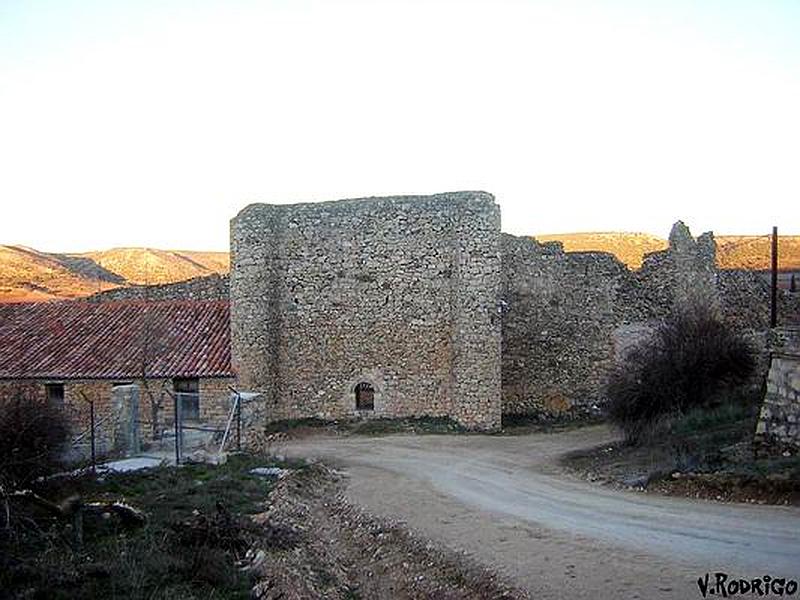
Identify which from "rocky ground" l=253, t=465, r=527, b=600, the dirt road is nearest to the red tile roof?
the dirt road

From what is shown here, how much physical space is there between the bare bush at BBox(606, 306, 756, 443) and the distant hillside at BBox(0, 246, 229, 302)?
35138 millimetres

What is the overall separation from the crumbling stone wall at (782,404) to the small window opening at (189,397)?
15585mm

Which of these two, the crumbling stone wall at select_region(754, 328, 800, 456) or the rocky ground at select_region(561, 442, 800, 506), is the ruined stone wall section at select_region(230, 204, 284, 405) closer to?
the rocky ground at select_region(561, 442, 800, 506)

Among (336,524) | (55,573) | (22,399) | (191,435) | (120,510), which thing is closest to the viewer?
(55,573)

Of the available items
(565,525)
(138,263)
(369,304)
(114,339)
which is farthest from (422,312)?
(138,263)

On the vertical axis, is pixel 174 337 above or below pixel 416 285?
below

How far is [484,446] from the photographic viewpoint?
70.2 feet

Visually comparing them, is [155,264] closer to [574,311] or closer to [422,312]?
[422,312]

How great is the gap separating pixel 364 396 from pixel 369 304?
2840 millimetres

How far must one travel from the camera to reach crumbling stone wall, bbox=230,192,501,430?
24.4 m

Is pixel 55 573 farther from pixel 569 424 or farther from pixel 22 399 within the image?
pixel 569 424

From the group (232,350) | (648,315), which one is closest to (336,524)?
(232,350)

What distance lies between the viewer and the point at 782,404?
558 inches

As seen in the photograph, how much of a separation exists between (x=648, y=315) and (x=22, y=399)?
19201 millimetres
